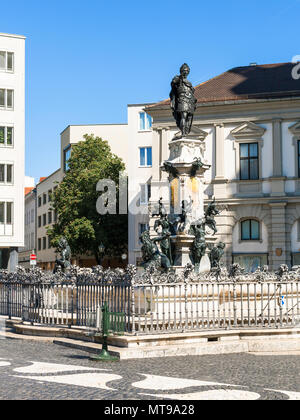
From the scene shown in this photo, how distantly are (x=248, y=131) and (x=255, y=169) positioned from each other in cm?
247

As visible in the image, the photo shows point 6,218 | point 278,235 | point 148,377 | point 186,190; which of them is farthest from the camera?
point 6,218

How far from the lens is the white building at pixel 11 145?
52.8m

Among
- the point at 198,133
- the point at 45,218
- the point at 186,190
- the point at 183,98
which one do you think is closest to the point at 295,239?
the point at 198,133

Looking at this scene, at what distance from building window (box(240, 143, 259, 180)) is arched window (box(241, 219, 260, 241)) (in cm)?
289

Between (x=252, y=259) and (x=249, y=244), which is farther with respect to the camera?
(x=249, y=244)

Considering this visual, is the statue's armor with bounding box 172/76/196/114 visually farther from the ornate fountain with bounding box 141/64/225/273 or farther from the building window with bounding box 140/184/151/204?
the building window with bounding box 140/184/151/204

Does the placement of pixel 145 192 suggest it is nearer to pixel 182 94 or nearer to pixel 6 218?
pixel 6 218

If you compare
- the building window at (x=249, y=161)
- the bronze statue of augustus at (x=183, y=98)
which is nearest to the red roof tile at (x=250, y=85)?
the building window at (x=249, y=161)

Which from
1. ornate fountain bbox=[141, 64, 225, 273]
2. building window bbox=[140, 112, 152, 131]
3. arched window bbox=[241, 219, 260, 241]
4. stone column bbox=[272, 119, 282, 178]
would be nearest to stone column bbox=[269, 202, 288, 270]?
arched window bbox=[241, 219, 260, 241]

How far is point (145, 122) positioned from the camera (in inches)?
2208

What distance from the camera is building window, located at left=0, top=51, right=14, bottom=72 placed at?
5316cm

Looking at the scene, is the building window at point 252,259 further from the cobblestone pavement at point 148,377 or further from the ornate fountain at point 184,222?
the cobblestone pavement at point 148,377

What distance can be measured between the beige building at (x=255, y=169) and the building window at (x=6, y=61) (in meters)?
14.6
